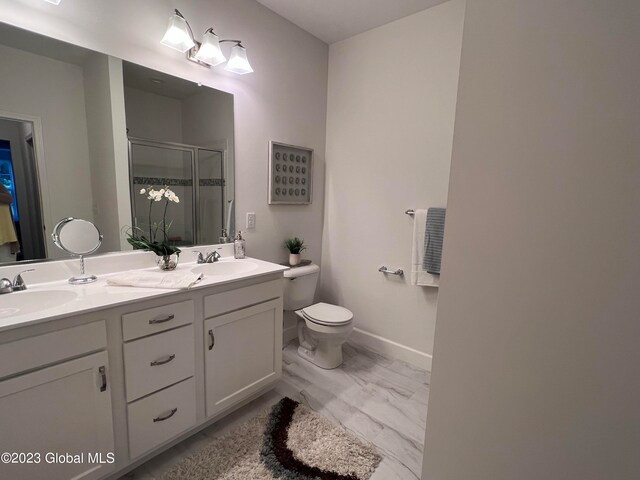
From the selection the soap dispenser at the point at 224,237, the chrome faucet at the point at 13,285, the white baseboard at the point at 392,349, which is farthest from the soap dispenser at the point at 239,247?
the white baseboard at the point at 392,349

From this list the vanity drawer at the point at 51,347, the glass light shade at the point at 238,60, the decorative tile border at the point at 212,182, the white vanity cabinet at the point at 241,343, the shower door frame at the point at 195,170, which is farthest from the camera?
the decorative tile border at the point at 212,182

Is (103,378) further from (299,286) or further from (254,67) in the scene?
(254,67)

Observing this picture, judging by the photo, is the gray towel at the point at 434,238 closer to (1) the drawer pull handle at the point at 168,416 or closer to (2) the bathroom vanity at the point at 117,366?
(2) the bathroom vanity at the point at 117,366

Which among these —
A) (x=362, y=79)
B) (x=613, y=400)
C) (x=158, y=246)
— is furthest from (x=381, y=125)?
(x=613, y=400)

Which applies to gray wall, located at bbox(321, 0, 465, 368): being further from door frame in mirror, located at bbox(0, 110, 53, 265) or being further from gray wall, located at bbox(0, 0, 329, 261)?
door frame in mirror, located at bbox(0, 110, 53, 265)

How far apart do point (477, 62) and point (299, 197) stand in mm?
2047

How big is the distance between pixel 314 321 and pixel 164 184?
1371 mm

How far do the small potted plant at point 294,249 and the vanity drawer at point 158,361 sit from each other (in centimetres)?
116

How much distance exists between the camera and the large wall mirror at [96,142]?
1.32 metres

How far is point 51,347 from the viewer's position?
1042 mm

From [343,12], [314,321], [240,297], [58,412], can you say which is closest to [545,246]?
[240,297]

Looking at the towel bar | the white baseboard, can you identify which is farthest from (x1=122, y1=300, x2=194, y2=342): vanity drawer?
the white baseboard

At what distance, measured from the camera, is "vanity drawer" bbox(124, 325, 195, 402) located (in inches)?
49.2

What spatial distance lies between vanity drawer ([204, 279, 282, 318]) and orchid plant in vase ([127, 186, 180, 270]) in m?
0.41
